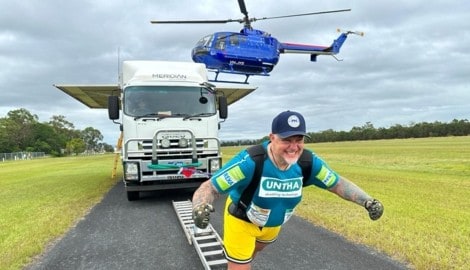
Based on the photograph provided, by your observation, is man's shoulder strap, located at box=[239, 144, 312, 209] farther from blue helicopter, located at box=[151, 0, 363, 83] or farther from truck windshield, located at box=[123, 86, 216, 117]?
blue helicopter, located at box=[151, 0, 363, 83]

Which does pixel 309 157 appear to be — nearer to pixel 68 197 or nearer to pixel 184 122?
pixel 184 122

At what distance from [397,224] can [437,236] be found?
94 centimetres

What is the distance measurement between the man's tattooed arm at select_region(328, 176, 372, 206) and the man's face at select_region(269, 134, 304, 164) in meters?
0.68

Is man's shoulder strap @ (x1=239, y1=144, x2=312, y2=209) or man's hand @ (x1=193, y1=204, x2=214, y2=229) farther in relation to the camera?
man's shoulder strap @ (x1=239, y1=144, x2=312, y2=209)

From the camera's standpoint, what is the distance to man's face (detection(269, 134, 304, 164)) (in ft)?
10.3

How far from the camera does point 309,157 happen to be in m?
3.50

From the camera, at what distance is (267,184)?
3.28 m

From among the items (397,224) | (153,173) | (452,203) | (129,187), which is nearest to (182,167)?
(153,173)

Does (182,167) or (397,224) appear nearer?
(397,224)

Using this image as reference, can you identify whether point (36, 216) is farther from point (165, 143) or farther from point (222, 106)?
point (222, 106)

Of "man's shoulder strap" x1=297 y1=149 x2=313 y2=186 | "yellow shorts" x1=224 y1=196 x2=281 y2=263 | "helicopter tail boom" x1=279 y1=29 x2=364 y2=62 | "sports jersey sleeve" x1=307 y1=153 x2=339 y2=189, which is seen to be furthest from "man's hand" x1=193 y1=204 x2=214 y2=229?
"helicopter tail boom" x1=279 y1=29 x2=364 y2=62

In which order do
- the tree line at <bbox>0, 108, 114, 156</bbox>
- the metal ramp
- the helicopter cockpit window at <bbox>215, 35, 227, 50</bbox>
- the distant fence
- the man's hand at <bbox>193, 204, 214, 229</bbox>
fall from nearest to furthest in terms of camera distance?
the man's hand at <bbox>193, 204, 214, 229</bbox> → the metal ramp → the helicopter cockpit window at <bbox>215, 35, 227, 50</bbox> → the distant fence → the tree line at <bbox>0, 108, 114, 156</bbox>

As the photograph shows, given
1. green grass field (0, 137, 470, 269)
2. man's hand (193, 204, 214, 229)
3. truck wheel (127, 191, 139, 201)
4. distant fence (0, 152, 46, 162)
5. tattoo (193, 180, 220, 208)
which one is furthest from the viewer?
distant fence (0, 152, 46, 162)

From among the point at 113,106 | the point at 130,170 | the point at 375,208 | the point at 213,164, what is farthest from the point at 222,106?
the point at 375,208
